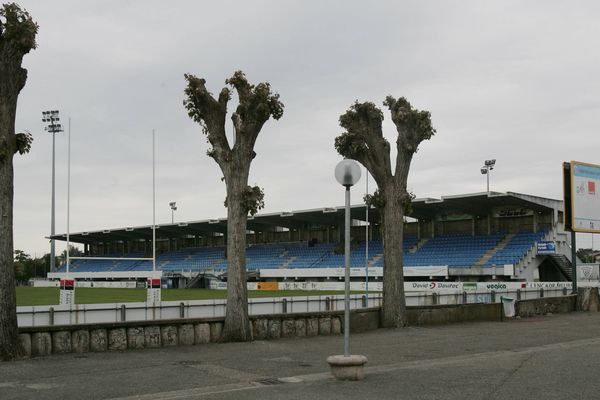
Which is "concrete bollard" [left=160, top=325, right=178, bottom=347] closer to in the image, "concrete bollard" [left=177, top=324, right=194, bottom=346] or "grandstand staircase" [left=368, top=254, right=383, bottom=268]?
"concrete bollard" [left=177, top=324, right=194, bottom=346]

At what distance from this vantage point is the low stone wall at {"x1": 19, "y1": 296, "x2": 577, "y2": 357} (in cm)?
1379

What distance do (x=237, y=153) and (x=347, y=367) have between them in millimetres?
7757

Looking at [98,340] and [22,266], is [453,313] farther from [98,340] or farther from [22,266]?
[22,266]

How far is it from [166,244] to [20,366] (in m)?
88.0

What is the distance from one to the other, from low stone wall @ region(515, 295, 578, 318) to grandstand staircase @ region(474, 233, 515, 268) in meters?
28.0

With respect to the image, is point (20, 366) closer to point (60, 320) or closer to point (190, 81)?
point (190, 81)

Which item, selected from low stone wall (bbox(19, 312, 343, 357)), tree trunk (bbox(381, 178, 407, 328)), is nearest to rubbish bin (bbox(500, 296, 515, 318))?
tree trunk (bbox(381, 178, 407, 328))

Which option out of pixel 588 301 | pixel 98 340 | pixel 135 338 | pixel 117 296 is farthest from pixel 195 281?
pixel 98 340

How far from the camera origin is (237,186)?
16.8 metres

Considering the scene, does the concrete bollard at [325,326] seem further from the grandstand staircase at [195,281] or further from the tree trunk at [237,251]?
the grandstand staircase at [195,281]

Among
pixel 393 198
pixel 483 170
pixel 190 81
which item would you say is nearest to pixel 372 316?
pixel 393 198

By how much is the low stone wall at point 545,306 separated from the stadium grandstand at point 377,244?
52.4 ft

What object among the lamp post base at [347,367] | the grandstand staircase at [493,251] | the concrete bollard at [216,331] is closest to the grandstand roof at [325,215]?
the grandstand staircase at [493,251]

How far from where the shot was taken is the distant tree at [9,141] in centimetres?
1271
